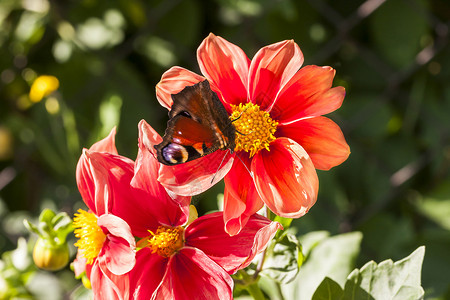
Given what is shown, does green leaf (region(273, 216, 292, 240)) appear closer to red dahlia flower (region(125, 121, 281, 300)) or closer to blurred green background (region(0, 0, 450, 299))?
red dahlia flower (region(125, 121, 281, 300))

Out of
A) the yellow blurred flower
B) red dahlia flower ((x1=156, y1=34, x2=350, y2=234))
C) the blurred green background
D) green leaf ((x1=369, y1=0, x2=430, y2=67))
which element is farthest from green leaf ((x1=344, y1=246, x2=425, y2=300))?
the yellow blurred flower

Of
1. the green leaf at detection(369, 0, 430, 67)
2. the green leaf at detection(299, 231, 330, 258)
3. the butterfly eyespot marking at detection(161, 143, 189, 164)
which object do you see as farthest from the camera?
the green leaf at detection(369, 0, 430, 67)

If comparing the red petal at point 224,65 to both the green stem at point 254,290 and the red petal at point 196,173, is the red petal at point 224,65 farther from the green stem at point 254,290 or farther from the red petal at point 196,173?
the green stem at point 254,290

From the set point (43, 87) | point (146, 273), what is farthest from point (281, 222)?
point (43, 87)

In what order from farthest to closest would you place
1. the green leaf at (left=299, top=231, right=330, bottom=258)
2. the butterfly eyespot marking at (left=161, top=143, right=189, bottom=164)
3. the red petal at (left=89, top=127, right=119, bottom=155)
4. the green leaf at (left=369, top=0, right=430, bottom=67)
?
1. the green leaf at (left=369, top=0, right=430, bottom=67)
2. the green leaf at (left=299, top=231, right=330, bottom=258)
3. the red petal at (left=89, top=127, right=119, bottom=155)
4. the butterfly eyespot marking at (left=161, top=143, right=189, bottom=164)

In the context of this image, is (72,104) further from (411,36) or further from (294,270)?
(294,270)

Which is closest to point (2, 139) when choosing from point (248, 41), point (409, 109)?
point (248, 41)

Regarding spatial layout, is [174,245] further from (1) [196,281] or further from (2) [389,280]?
(2) [389,280]
